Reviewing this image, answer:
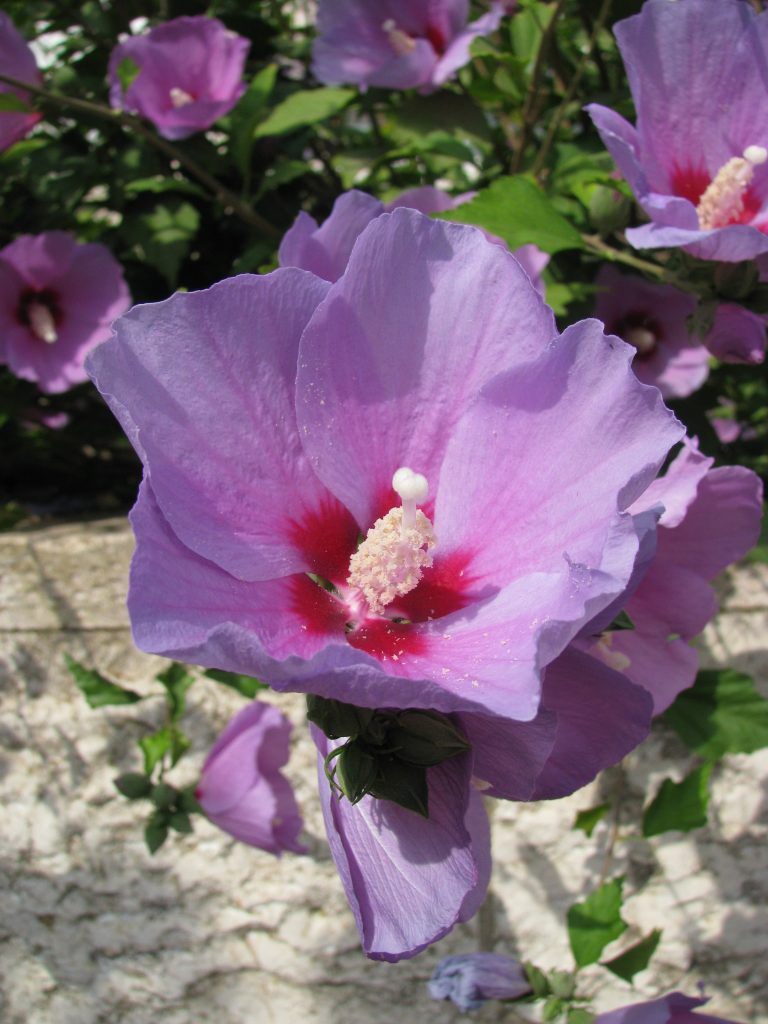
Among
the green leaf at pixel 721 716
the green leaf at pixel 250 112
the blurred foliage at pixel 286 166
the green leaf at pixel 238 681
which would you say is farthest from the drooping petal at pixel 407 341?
the green leaf at pixel 250 112

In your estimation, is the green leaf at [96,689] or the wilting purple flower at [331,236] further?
the green leaf at [96,689]

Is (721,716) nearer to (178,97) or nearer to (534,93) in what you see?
(534,93)

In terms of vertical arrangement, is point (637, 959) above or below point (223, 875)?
above

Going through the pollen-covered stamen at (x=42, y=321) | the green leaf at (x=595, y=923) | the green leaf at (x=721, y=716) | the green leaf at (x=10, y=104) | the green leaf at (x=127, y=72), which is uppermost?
the green leaf at (x=10, y=104)

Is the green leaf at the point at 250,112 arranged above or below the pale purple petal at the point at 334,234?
below

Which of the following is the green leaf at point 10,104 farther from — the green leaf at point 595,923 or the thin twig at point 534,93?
the green leaf at point 595,923

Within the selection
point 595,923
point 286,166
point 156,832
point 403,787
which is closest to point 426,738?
point 403,787

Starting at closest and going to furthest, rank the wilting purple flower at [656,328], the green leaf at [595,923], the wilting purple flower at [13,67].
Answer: the green leaf at [595,923] < the wilting purple flower at [13,67] < the wilting purple flower at [656,328]

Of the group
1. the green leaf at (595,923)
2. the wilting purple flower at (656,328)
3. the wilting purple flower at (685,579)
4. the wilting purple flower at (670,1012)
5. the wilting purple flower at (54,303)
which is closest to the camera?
the wilting purple flower at (685,579)
